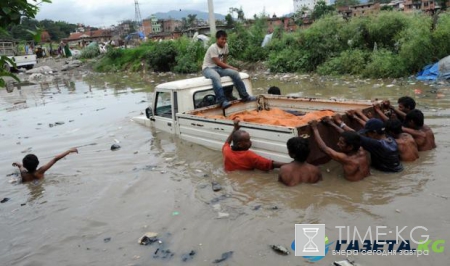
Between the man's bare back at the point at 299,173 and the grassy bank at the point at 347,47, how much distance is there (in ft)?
34.1

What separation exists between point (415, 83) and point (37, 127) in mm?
11670

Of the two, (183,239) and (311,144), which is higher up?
(311,144)

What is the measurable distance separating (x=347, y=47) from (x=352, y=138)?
1372cm

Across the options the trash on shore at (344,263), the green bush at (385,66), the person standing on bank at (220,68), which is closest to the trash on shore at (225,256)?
the trash on shore at (344,263)

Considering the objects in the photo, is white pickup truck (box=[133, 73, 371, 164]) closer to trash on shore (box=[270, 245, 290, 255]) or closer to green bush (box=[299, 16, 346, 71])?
trash on shore (box=[270, 245, 290, 255])

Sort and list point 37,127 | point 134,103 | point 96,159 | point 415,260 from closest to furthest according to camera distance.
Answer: point 415,260 < point 96,159 < point 37,127 < point 134,103

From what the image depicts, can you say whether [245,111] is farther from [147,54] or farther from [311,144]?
[147,54]

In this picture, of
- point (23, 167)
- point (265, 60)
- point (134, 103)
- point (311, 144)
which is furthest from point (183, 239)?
point (265, 60)

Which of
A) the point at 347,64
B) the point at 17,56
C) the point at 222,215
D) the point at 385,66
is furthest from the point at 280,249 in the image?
the point at 17,56

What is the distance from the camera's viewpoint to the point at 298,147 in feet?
16.0

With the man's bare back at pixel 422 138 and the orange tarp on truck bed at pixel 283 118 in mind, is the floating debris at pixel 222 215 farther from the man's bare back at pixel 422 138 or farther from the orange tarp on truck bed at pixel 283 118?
the man's bare back at pixel 422 138

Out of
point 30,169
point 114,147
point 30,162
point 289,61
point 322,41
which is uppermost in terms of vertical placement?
point 322,41

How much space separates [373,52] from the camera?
1561 cm

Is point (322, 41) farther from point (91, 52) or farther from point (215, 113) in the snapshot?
point (91, 52)
